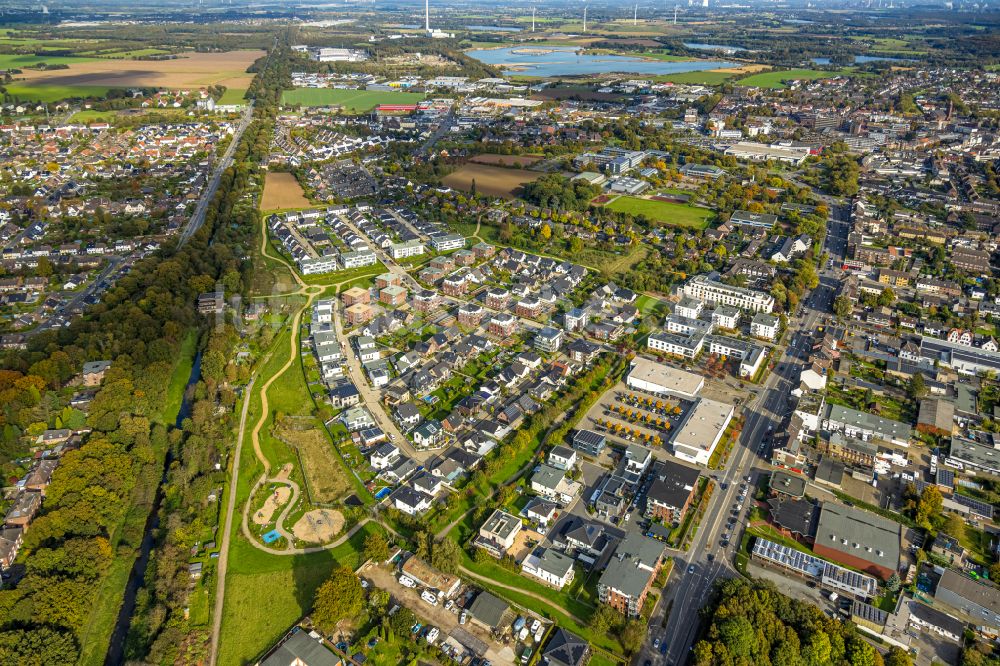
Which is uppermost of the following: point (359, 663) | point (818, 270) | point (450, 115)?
point (450, 115)

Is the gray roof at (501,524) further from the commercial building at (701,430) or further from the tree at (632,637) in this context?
the commercial building at (701,430)

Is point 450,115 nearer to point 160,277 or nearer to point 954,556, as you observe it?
point 160,277

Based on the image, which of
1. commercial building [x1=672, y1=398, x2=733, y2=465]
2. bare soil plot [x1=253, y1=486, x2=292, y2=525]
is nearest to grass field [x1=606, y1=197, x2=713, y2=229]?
commercial building [x1=672, y1=398, x2=733, y2=465]

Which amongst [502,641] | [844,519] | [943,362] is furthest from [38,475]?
[943,362]

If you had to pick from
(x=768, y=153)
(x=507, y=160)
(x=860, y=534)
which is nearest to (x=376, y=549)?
(x=860, y=534)

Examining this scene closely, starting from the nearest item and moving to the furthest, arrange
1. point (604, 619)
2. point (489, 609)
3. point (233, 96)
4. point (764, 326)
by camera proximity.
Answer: point (604, 619) → point (489, 609) → point (764, 326) → point (233, 96)

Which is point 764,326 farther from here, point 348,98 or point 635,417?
point 348,98
